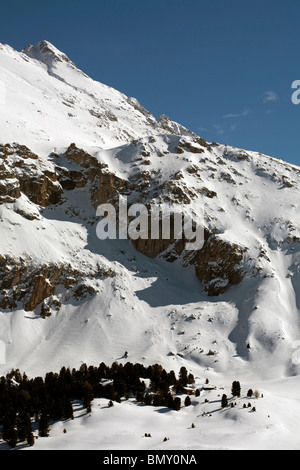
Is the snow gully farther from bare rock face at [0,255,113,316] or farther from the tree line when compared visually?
the tree line

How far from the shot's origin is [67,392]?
57156 millimetres

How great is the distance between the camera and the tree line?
47781mm

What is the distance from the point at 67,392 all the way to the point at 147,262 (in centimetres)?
4642

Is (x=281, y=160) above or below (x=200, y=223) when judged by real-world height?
above

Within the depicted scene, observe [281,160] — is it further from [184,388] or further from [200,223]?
[184,388]

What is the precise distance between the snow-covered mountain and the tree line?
851 cm

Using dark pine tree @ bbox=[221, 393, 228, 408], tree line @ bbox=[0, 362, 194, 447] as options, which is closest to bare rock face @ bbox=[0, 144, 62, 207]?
tree line @ bbox=[0, 362, 194, 447]

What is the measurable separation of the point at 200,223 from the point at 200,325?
28.6m

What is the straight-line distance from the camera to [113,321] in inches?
3250

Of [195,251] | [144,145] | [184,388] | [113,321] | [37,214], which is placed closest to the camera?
[184,388]

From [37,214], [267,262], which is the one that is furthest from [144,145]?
[267,262]

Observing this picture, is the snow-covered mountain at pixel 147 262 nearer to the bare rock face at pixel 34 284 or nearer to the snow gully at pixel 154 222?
the bare rock face at pixel 34 284

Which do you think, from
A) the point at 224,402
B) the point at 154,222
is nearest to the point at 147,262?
the point at 154,222

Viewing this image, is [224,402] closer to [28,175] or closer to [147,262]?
[147,262]
